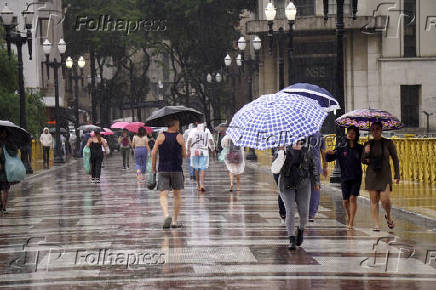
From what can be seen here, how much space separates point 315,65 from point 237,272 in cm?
4965

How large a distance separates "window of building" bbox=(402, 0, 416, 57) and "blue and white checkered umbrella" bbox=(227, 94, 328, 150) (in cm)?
4519

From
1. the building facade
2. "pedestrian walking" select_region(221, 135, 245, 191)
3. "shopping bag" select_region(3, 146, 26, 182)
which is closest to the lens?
"shopping bag" select_region(3, 146, 26, 182)

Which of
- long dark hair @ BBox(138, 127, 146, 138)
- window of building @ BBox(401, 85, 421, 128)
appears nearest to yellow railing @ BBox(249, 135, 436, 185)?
long dark hair @ BBox(138, 127, 146, 138)

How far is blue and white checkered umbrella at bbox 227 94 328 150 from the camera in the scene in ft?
41.7

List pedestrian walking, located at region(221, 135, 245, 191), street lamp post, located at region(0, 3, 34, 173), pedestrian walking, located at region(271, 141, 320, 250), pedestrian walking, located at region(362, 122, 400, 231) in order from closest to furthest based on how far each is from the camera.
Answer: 1. pedestrian walking, located at region(271, 141, 320, 250)
2. pedestrian walking, located at region(362, 122, 400, 231)
3. pedestrian walking, located at region(221, 135, 245, 191)
4. street lamp post, located at region(0, 3, 34, 173)

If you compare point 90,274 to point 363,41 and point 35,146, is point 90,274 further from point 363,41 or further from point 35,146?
point 363,41

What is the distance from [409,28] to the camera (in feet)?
189

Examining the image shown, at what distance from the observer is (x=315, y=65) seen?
60.0 m

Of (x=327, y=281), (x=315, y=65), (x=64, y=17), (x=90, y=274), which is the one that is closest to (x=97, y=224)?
(x=90, y=274)

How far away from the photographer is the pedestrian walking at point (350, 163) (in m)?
15.4

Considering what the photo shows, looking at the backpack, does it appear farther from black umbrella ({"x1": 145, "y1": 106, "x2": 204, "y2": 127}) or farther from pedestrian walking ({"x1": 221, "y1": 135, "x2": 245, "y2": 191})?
black umbrella ({"x1": 145, "y1": 106, "x2": 204, "y2": 127})

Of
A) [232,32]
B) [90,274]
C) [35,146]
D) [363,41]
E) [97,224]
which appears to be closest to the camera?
[90,274]

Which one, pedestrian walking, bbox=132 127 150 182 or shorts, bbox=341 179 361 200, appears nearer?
shorts, bbox=341 179 361 200

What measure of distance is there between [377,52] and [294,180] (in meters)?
46.8
